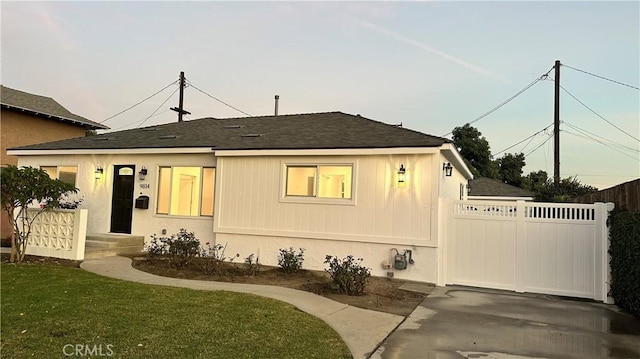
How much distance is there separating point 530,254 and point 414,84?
30.0ft

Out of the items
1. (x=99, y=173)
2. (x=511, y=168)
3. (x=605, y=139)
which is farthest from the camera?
(x=511, y=168)

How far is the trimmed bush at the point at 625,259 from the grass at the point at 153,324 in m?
4.67

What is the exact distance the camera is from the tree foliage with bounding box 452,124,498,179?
31.8 m

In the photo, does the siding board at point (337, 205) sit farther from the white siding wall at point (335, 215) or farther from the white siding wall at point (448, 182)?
the white siding wall at point (448, 182)

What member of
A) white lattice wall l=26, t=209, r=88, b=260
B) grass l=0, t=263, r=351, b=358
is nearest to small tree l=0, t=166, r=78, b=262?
white lattice wall l=26, t=209, r=88, b=260

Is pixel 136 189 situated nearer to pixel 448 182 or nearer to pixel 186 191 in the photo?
pixel 186 191

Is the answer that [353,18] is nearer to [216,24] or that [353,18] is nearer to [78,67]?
[216,24]

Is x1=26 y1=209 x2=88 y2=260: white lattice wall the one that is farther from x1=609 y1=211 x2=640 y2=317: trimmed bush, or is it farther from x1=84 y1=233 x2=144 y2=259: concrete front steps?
x1=609 y1=211 x2=640 y2=317: trimmed bush

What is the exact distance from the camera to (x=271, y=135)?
11289 millimetres

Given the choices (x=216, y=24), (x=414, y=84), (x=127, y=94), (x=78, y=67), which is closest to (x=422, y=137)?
(x=414, y=84)

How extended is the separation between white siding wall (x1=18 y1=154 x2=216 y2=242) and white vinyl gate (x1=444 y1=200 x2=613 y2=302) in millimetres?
6440

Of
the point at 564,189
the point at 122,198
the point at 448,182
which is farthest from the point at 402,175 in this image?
the point at 564,189

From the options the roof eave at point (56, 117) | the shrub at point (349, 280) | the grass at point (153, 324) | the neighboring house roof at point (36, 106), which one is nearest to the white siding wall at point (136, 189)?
the roof eave at point (56, 117)

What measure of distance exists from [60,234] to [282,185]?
5.32m
